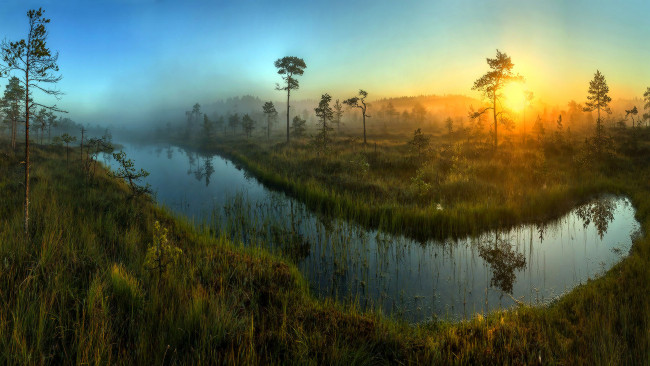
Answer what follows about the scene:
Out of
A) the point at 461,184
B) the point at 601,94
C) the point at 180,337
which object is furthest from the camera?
the point at 601,94

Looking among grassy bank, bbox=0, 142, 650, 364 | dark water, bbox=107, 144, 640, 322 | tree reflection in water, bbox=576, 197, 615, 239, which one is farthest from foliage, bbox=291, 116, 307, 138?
grassy bank, bbox=0, 142, 650, 364

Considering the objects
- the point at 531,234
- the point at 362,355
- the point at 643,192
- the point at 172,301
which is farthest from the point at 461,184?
the point at 172,301

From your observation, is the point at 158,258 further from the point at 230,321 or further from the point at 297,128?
the point at 297,128

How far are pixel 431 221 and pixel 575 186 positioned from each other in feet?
37.3

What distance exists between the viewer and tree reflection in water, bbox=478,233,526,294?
719cm

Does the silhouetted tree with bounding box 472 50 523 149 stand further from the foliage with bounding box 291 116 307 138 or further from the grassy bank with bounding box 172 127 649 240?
the foliage with bounding box 291 116 307 138

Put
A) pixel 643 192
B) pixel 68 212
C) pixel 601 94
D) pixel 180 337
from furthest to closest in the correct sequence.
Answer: pixel 601 94
pixel 643 192
pixel 68 212
pixel 180 337

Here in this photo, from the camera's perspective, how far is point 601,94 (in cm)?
5009

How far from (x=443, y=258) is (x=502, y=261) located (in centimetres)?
170

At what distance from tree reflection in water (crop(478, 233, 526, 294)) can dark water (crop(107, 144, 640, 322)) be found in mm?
27

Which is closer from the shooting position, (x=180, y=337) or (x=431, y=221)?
(x=180, y=337)

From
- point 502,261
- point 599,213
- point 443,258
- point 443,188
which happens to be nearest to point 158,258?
point 443,258

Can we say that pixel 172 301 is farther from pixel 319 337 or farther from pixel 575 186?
pixel 575 186

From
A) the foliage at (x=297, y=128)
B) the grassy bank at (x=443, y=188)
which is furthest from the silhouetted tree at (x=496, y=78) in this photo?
the foliage at (x=297, y=128)
